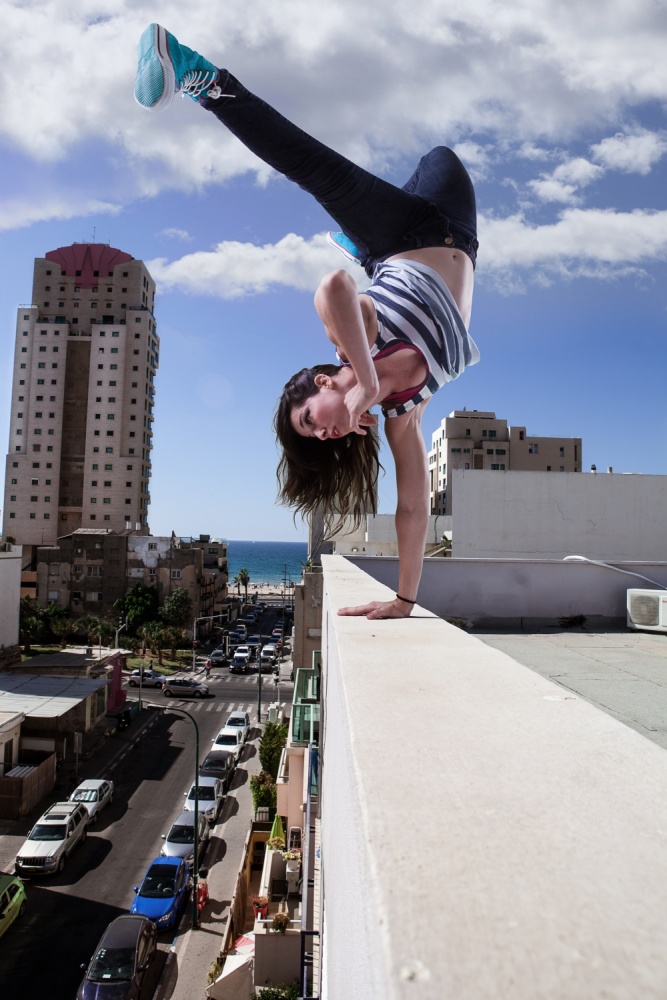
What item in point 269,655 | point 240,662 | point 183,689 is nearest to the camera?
point 183,689

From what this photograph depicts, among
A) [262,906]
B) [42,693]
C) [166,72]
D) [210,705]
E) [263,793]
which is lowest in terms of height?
[210,705]

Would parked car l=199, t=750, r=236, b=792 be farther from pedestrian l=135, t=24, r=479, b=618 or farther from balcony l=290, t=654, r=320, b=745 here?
pedestrian l=135, t=24, r=479, b=618

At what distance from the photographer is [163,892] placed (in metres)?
15.3

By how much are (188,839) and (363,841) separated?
19907 millimetres

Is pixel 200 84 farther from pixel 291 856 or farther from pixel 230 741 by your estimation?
pixel 230 741

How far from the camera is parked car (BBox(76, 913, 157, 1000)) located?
38.7ft

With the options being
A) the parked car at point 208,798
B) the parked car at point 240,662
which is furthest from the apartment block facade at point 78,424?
the parked car at point 208,798

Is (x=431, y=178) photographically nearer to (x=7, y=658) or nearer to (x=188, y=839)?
(x=188, y=839)

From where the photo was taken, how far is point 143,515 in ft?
210

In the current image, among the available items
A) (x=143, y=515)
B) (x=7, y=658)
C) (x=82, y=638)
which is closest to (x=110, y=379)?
(x=143, y=515)

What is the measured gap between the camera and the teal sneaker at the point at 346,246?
13.7 feet

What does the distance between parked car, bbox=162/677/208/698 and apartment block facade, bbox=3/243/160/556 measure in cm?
2649

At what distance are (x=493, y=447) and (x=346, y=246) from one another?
57818 millimetres

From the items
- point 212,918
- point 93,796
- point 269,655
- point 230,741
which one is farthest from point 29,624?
point 212,918
